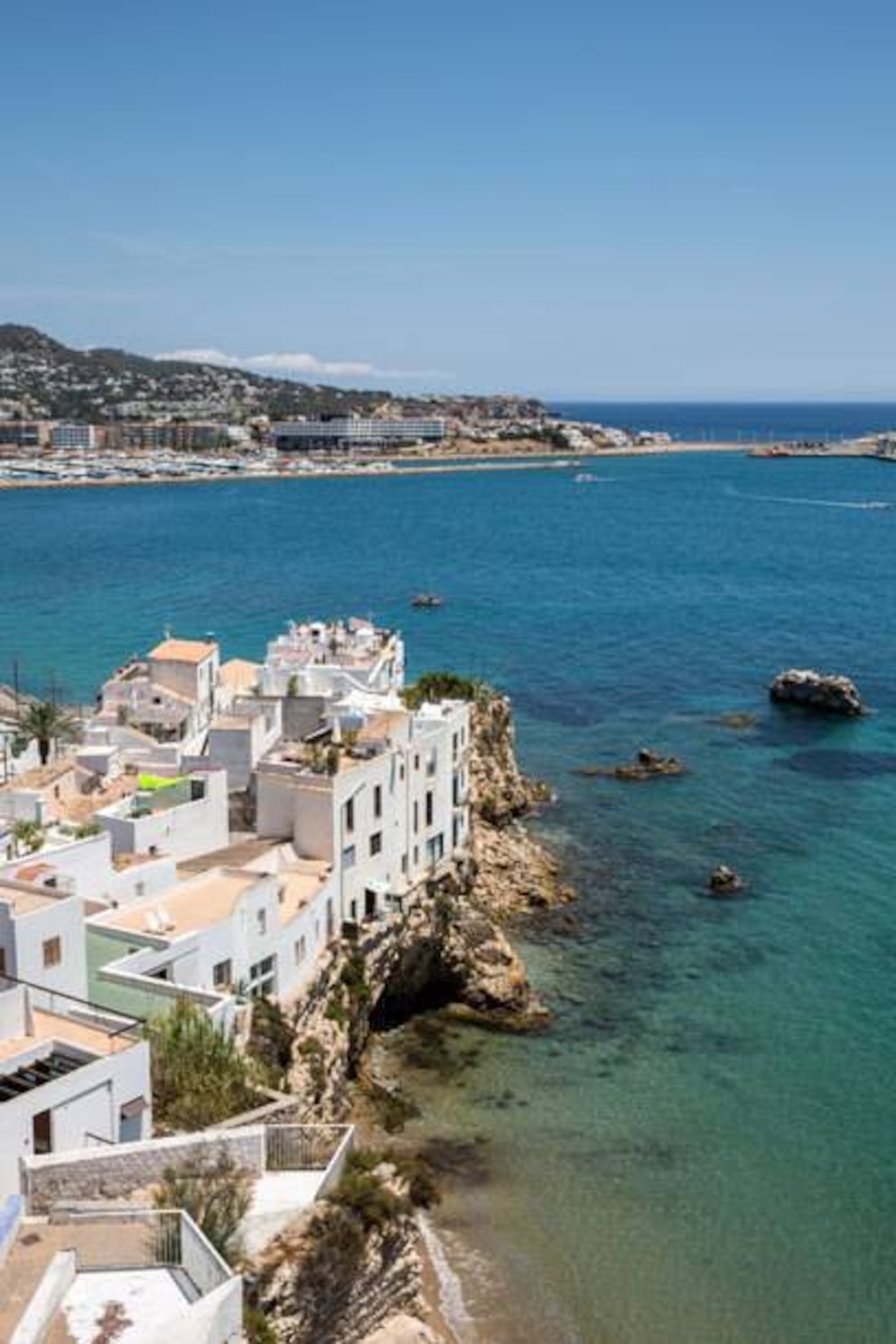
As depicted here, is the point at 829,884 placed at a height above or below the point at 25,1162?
below

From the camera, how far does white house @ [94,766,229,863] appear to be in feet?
104

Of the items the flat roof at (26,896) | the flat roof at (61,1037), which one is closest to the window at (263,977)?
the flat roof at (26,896)

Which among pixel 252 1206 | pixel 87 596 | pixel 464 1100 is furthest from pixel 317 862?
pixel 87 596

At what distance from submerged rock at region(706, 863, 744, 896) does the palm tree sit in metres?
21.1

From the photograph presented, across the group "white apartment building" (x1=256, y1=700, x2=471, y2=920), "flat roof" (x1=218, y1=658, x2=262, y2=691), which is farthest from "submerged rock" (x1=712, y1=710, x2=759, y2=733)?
"white apartment building" (x1=256, y1=700, x2=471, y2=920)

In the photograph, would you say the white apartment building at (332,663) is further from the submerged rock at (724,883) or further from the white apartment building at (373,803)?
the submerged rock at (724,883)

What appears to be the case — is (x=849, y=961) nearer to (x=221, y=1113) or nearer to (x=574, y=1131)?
(x=574, y=1131)

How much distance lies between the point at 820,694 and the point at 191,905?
158 feet

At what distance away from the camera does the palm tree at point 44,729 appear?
1710 inches

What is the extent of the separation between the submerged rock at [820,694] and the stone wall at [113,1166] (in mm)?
54936

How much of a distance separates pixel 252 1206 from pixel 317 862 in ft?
45.0

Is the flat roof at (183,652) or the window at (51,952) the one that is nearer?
the window at (51,952)

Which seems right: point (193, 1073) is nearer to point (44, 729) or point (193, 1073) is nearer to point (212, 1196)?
point (212, 1196)

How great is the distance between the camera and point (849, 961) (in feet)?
131
